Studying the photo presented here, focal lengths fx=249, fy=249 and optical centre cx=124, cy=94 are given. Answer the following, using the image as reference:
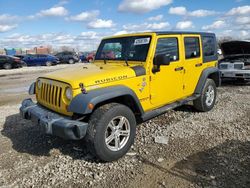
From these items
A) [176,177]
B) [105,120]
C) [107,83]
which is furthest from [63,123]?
[176,177]

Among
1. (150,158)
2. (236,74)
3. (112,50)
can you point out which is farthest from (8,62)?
(150,158)

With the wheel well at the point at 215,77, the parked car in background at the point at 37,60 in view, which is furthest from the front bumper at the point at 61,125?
the parked car in background at the point at 37,60

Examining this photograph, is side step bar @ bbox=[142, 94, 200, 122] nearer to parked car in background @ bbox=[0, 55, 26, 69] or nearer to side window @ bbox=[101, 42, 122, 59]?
side window @ bbox=[101, 42, 122, 59]

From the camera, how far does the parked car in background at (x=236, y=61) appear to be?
949 cm

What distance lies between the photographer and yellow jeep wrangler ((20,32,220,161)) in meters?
3.67

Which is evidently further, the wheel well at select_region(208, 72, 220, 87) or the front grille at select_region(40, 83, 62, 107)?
the wheel well at select_region(208, 72, 220, 87)

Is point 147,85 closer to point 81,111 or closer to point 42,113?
point 81,111

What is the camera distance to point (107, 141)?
392cm

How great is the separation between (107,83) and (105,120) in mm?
609

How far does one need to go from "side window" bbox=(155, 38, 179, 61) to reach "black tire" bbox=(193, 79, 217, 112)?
4.69 feet

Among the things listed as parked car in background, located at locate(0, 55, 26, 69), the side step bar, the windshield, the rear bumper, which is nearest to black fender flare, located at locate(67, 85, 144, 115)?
the side step bar

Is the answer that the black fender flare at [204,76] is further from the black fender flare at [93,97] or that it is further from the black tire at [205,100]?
the black fender flare at [93,97]

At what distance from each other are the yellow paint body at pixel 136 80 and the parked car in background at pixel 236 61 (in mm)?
4536

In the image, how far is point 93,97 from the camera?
359 cm
